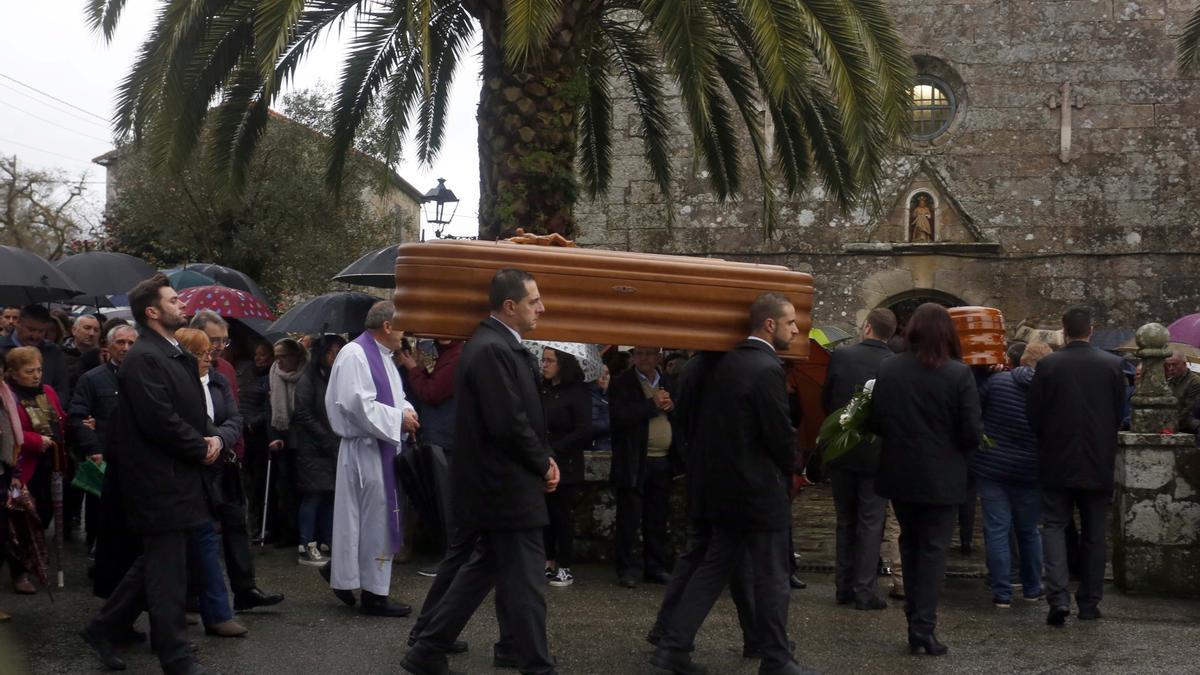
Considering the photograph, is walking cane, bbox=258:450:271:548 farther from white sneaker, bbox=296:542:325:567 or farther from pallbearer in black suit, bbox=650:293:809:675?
pallbearer in black suit, bbox=650:293:809:675

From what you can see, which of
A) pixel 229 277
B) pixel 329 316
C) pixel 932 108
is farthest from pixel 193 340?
pixel 932 108

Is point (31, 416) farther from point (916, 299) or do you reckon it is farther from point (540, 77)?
point (916, 299)

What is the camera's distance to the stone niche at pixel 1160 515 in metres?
8.55

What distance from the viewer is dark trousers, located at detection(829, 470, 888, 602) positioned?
813 cm

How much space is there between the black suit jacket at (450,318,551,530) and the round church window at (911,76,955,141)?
13804mm

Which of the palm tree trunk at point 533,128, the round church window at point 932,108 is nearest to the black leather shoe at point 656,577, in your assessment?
the palm tree trunk at point 533,128

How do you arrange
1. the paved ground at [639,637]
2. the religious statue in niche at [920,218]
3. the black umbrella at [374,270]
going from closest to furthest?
the paved ground at [639,637], the black umbrella at [374,270], the religious statue in niche at [920,218]

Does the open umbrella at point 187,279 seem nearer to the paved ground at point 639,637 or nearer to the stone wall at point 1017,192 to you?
the paved ground at point 639,637

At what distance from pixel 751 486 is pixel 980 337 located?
10.6 feet


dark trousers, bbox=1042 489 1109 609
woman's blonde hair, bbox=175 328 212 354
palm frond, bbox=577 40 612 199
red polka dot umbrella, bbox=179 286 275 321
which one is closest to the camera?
woman's blonde hair, bbox=175 328 212 354

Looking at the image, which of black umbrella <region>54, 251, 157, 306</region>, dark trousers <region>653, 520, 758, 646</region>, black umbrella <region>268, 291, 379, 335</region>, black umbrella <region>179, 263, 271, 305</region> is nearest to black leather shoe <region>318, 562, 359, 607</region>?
dark trousers <region>653, 520, 758, 646</region>

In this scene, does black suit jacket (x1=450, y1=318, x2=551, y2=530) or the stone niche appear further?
the stone niche

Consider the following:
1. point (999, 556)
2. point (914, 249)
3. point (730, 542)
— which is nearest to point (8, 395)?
point (730, 542)

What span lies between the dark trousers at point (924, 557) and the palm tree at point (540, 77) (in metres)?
3.16
